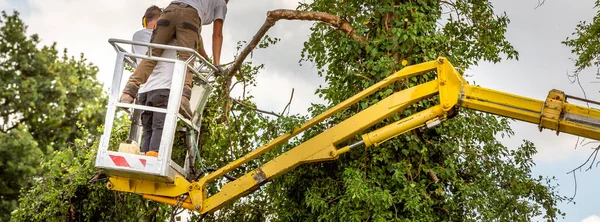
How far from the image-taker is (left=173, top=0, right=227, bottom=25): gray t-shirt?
8.20m

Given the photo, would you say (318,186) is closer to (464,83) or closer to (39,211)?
(464,83)

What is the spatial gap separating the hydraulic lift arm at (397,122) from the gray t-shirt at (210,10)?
1463 millimetres

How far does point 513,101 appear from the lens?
6.76 metres

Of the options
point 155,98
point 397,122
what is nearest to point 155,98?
point 155,98

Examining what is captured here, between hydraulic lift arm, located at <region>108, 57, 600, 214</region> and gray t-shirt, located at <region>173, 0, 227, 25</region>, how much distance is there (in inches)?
57.6

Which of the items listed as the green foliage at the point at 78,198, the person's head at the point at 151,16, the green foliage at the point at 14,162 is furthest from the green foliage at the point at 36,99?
the person's head at the point at 151,16

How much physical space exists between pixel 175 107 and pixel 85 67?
18477 millimetres

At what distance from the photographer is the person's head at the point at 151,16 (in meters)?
8.64

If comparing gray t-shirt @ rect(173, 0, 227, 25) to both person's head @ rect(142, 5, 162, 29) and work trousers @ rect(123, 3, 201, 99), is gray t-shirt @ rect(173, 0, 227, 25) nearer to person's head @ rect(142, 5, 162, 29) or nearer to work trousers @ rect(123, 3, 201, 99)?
work trousers @ rect(123, 3, 201, 99)

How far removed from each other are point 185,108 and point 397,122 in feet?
6.82

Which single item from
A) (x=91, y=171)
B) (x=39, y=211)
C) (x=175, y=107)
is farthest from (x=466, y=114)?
(x=39, y=211)

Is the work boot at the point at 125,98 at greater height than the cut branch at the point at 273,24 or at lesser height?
lesser

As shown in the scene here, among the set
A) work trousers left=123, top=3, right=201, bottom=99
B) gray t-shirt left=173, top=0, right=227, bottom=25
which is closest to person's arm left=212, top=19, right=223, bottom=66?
gray t-shirt left=173, top=0, right=227, bottom=25

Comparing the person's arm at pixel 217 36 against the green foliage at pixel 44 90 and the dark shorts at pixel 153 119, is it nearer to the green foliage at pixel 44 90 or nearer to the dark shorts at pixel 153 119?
the dark shorts at pixel 153 119
